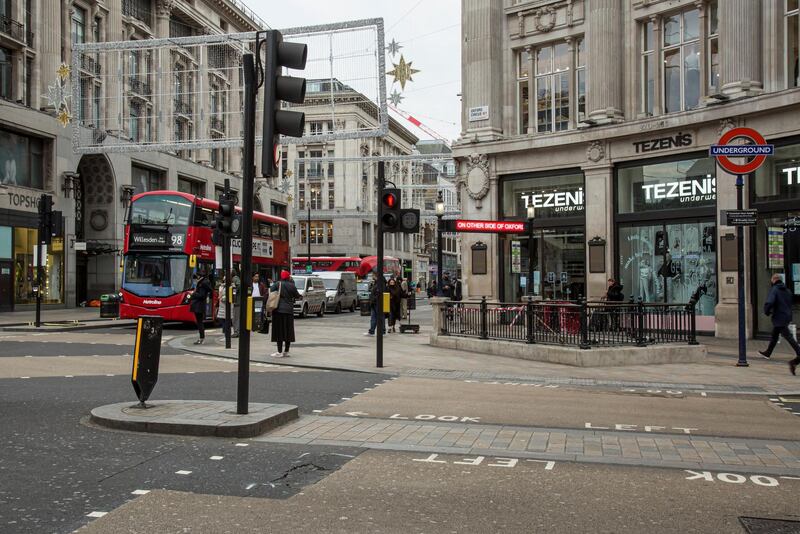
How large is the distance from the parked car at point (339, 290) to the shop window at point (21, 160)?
1431cm

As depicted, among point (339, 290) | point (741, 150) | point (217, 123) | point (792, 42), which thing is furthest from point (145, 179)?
point (741, 150)

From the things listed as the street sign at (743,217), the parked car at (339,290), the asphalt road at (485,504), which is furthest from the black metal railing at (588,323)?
the parked car at (339,290)

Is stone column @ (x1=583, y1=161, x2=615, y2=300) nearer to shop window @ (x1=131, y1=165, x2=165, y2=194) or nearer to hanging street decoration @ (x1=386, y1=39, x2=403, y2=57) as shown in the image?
hanging street decoration @ (x1=386, y1=39, x2=403, y2=57)

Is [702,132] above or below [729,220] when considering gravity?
above

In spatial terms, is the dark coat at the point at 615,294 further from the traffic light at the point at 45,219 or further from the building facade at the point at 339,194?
the building facade at the point at 339,194

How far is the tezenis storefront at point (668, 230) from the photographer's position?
2234cm

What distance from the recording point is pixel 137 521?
183 inches

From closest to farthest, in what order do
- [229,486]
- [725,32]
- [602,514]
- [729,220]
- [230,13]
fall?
[602,514], [229,486], [729,220], [725,32], [230,13]

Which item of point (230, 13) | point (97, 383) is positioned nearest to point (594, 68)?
point (97, 383)

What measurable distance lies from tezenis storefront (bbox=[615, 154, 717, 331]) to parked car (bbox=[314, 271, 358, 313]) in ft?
61.7

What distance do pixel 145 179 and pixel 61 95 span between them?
12047 mm

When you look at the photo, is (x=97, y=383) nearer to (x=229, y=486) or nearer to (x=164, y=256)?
(x=229, y=486)

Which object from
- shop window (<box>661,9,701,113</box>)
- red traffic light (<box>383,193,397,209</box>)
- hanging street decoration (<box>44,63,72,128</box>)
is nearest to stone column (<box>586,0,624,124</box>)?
shop window (<box>661,9,701,113</box>)

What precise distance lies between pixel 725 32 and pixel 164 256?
60.3 ft
